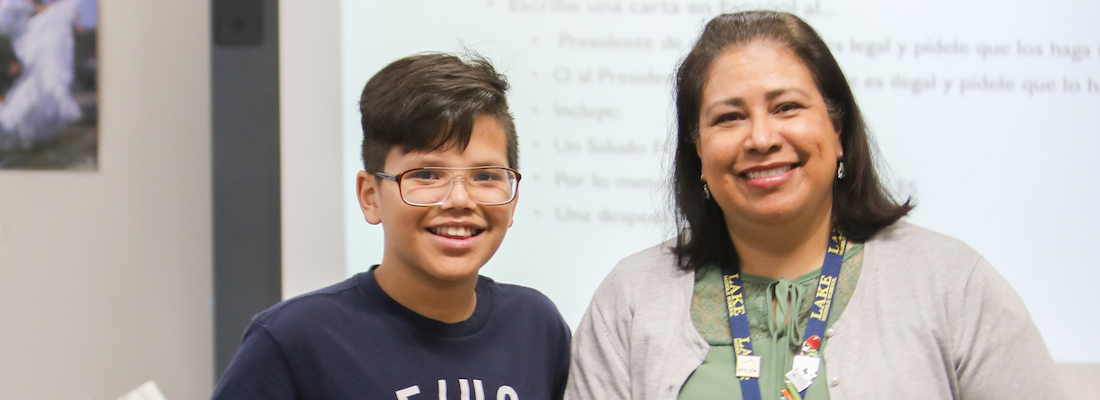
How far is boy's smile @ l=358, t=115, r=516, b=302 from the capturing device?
45.9 inches

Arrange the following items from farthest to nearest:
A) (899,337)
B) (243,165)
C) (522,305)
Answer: (243,165) < (522,305) < (899,337)

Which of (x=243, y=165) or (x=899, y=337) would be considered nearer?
(x=899, y=337)

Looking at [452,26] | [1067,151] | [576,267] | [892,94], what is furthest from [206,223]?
[1067,151]

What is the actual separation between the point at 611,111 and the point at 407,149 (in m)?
0.92

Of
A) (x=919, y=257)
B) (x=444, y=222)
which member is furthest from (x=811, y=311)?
(x=444, y=222)

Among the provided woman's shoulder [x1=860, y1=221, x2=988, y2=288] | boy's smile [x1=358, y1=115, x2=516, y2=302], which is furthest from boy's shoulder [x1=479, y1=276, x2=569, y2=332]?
woman's shoulder [x1=860, y1=221, x2=988, y2=288]

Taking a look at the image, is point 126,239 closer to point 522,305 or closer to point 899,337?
point 522,305

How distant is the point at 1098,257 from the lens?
188 cm

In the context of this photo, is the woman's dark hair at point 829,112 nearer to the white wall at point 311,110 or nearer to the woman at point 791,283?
the woman at point 791,283

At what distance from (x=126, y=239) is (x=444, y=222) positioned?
137 centimetres

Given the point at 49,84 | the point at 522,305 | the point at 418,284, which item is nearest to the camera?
the point at 418,284

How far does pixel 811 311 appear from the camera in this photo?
1.18 meters

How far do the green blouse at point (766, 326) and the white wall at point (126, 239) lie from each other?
64.6 inches

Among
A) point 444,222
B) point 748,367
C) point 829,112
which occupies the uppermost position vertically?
point 829,112
